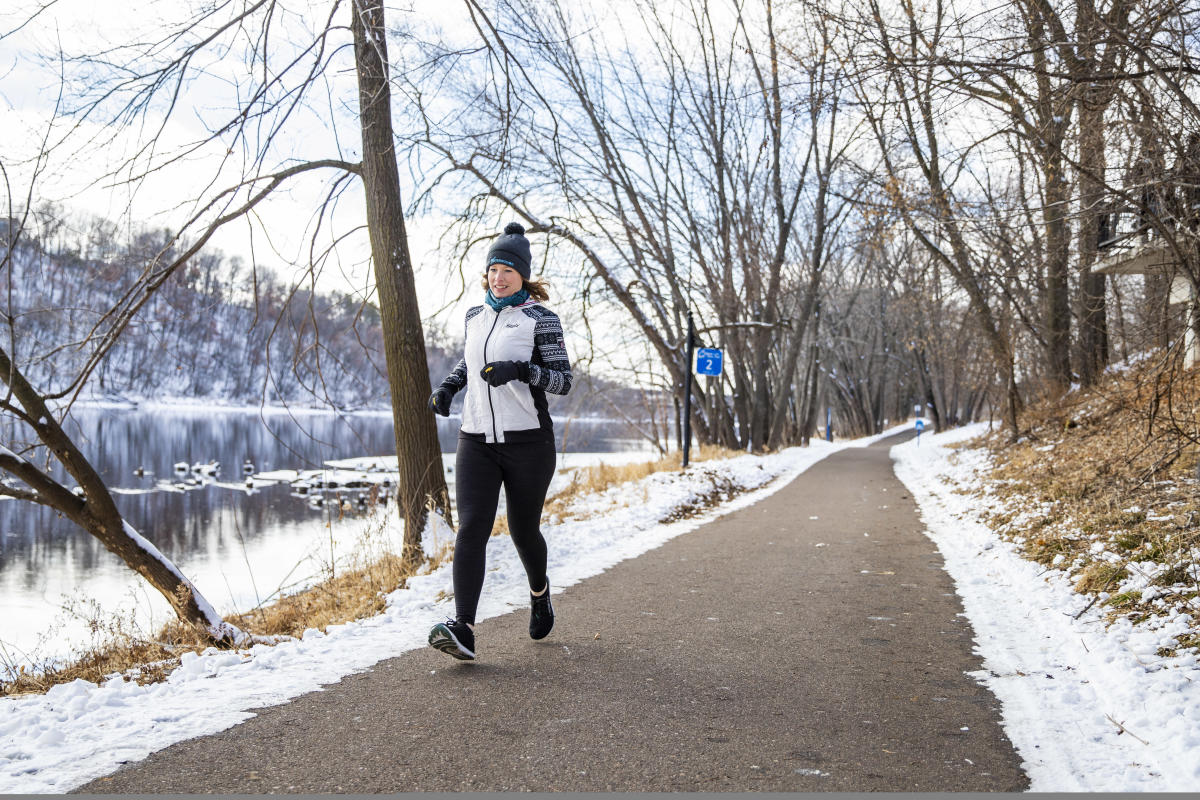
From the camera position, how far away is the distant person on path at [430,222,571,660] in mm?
4168

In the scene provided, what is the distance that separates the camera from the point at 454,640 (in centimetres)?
404

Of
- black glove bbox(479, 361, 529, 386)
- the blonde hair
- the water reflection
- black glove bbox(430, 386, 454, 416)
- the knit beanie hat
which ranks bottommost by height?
the water reflection

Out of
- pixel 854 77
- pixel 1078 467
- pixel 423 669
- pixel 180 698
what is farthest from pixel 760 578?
pixel 1078 467

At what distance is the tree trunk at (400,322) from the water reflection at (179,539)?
1.73 ft

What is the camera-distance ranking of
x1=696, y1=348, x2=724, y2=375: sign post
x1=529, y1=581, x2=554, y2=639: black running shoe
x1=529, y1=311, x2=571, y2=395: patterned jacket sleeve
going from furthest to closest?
1. x1=696, y1=348, x2=724, y2=375: sign post
2. x1=529, y1=581, x2=554, y2=639: black running shoe
3. x1=529, y1=311, x2=571, y2=395: patterned jacket sleeve

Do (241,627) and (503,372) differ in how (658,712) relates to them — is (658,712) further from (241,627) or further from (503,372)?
(241,627)

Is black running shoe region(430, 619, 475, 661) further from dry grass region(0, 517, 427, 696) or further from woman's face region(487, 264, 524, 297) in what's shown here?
woman's face region(487, 264, 524, 297)

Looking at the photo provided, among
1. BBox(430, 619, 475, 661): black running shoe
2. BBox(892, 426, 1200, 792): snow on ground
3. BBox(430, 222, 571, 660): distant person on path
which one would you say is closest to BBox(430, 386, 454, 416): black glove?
BBox(430, 222, 571, 660): distant person on path

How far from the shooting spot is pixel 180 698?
11.9 feet

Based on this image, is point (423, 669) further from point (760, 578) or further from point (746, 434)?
point (746, 434)

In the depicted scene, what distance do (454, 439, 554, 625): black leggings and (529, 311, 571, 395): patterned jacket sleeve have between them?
13.7 inches

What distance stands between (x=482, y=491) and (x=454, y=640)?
734 mm

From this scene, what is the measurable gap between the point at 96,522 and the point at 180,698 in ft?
12.7

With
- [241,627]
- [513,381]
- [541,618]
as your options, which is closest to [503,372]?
[513,381]
